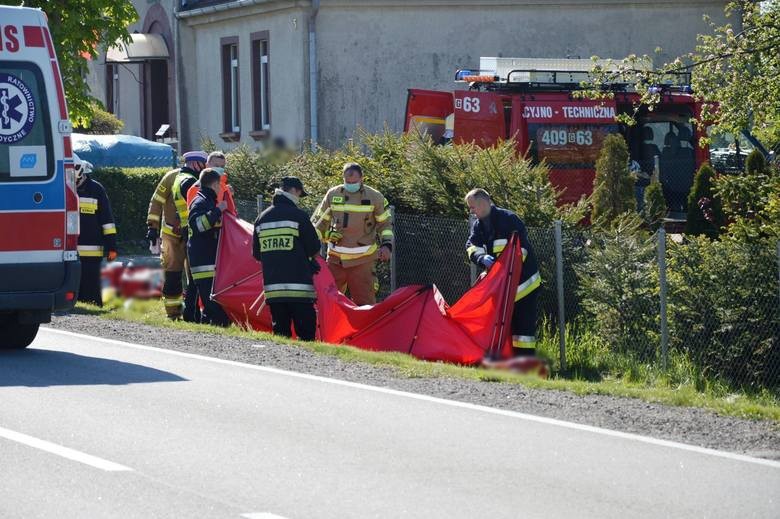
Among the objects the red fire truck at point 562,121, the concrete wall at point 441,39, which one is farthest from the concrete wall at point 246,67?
the red fire truck at point 562,121

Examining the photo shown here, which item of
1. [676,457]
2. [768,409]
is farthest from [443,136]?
[676,457]

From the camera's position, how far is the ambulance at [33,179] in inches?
466

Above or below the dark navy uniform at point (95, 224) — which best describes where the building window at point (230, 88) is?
above

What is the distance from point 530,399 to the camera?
10430 millimetres

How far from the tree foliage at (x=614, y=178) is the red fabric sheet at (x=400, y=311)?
5.40m

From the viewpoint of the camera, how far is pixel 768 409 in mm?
10039

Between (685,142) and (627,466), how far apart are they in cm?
1366

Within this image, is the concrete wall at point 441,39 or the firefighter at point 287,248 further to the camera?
the concrete wall at point 441,39

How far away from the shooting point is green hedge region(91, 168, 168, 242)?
1027 inches

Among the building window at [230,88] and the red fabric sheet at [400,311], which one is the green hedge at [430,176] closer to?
the red fabric sheet at [400,311]

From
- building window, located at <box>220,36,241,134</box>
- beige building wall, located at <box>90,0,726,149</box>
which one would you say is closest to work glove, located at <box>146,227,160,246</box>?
beige building wall, located at <box>90,0,726,149</box>

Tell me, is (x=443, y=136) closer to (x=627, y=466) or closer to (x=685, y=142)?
(x=685, y=142)

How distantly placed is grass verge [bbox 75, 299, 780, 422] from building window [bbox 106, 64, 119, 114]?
967 inches

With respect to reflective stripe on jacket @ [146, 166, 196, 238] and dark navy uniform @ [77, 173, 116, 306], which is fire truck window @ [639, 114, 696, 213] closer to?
reflective stripe on jacket @ [146, 166, 196, 238]
